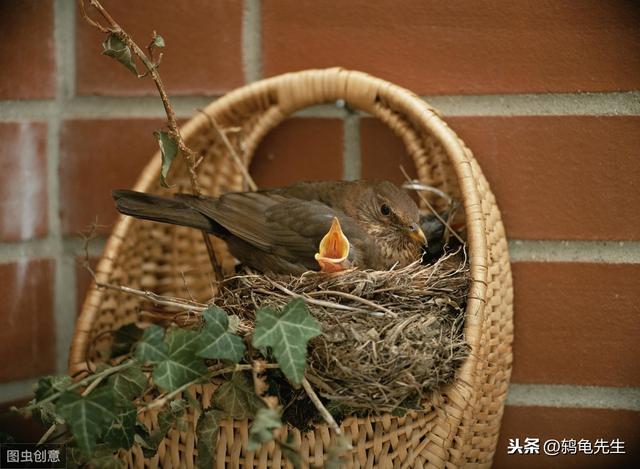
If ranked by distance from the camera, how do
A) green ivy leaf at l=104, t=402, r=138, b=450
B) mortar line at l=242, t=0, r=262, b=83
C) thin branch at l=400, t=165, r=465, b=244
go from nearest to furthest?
1. green ivy leaf at l=104, t=402, r=138, b=450
2. thin branch at l=400, t=165, r=465, b=244
3. mortar line at l=242, t=0, r=262, b=83

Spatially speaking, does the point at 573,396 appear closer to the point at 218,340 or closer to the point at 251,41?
the point at 218,340

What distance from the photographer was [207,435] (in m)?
1.37

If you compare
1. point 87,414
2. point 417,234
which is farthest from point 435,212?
point 87,414

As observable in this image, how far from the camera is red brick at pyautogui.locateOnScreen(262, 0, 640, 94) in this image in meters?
1.75

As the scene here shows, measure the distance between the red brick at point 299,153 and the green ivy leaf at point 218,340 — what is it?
744mm

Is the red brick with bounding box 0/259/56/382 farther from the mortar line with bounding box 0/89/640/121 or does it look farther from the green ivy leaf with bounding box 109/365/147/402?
the green ivy leaf with bounding box 109/365/147/402

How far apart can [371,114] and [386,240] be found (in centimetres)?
35

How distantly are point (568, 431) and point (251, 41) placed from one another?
52.1 inches

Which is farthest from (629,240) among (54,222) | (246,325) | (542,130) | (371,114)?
(54,222)

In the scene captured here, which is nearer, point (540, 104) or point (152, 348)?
point (152, 348)

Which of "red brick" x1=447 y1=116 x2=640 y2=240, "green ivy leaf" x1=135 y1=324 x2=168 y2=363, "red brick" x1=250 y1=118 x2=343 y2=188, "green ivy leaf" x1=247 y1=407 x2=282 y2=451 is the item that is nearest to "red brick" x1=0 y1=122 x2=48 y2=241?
"red brick" x1=250 y1=118 x2=343 y2=188

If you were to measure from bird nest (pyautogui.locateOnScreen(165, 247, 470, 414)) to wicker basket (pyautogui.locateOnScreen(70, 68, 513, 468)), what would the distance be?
0.06 metres

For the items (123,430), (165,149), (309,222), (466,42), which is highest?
(466,42)

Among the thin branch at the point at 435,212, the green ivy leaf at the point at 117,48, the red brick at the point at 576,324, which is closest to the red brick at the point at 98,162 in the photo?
the green ivy leaf at the point at 117,48
